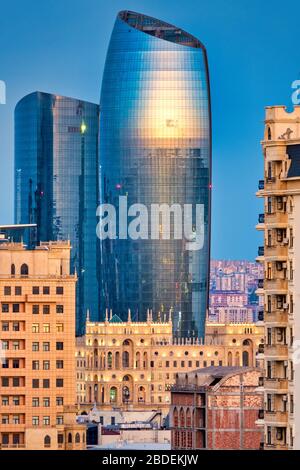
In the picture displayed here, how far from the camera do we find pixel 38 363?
89.4 m

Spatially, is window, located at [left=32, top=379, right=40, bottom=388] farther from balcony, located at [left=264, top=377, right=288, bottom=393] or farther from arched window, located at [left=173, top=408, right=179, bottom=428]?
balcony, located at [left=264, top=377, right=288, bottom=393]

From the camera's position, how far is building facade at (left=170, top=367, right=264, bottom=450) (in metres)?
90.1

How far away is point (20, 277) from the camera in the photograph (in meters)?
93.4

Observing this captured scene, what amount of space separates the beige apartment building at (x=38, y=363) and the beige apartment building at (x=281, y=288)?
4730 cm

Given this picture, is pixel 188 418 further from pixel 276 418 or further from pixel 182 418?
pixel 276 418

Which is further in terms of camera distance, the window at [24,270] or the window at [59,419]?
the window at [24,270]

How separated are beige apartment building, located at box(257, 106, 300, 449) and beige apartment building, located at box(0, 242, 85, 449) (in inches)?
1862

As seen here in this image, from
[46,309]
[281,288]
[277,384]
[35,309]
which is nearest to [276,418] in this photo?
[277,384]

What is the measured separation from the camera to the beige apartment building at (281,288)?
3800 centimetres

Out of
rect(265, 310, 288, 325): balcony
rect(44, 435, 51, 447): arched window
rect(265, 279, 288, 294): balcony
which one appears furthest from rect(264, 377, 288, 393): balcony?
rect(44, 435, 51, 447): arched window

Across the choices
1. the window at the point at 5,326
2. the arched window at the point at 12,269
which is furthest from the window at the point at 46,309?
the arched window at the point at 12,269

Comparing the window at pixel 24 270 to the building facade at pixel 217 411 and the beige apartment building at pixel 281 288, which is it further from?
the beige apartment building at pixel 281 288

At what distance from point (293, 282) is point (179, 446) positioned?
59.3 meters
